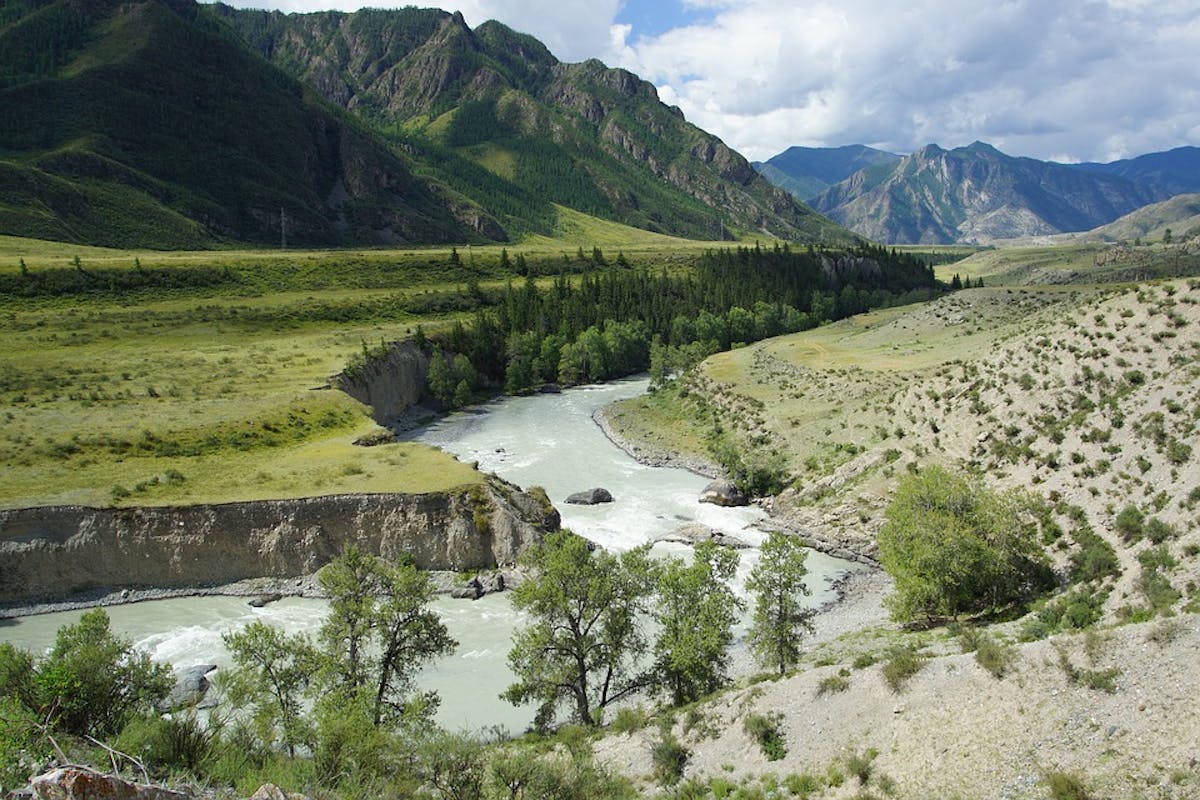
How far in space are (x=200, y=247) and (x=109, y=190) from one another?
92.4 ft

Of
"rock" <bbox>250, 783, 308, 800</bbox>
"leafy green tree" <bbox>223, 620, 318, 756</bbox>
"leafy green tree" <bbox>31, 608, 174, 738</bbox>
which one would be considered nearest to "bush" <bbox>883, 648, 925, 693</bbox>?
"rock" <bbox>250, 783, 308, 800</bbox>

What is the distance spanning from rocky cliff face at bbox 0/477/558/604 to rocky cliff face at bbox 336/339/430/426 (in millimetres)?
30704

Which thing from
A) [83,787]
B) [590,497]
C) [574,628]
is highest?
[83,787]

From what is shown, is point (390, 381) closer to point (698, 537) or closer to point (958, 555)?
point (698, 537)

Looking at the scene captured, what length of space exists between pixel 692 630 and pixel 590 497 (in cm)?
3024

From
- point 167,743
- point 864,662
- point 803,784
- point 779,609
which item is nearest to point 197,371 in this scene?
point 167,743

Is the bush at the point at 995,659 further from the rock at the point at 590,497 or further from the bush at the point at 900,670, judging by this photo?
the rock at the point at 590,497

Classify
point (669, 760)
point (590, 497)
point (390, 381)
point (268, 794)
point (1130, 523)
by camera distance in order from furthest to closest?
point (390, 381)
point (590, 497)
point (1130, 523)
point (669, 760)
point (268, 794)

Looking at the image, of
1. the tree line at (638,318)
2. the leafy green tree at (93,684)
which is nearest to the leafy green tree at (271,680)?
the leafy green tree at (93,684)

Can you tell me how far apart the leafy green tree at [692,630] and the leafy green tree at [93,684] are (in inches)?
732

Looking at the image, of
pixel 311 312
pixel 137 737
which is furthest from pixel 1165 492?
pixel 311 312

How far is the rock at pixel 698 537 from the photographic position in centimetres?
5053

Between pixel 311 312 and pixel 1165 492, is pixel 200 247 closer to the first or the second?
pixel 311 312

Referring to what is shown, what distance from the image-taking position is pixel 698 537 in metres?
51.6
